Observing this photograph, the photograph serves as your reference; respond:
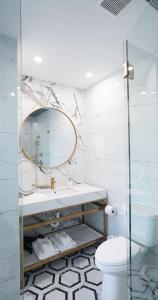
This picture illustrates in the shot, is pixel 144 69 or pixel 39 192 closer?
pixel 144 69

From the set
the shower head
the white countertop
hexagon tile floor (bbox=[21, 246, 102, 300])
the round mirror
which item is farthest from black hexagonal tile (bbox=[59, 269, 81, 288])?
the shower head

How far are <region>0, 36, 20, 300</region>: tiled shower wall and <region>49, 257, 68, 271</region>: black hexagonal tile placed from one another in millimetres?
526

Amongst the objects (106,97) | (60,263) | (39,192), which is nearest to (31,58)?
(106,97)

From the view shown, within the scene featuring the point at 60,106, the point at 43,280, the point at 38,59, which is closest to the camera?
the point at 43,280

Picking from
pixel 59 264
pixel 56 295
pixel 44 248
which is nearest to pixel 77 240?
pixel 59 264

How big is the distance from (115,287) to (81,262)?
73 centimetres

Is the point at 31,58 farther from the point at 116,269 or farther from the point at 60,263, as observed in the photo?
the point at 60,263

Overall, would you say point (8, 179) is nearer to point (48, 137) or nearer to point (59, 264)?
point (48, 137)

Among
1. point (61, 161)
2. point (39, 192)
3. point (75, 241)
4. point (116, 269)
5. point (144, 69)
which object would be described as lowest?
point (75, 241)

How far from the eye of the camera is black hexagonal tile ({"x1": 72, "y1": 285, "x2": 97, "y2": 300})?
5.10 feet

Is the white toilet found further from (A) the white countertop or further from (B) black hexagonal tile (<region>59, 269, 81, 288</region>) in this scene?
(A) the white countertop

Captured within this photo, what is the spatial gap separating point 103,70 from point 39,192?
1.74 m

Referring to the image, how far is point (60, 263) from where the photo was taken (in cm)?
206

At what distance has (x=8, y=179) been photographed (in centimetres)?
153
